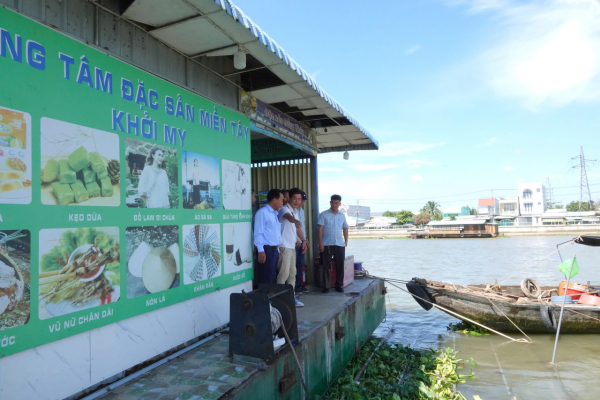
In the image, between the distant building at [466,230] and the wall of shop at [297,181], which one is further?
the distant building at [466,230]

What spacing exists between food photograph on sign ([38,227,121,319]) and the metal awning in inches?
66.8

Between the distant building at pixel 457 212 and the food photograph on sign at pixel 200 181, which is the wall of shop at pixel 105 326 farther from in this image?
the distant building at pixel 457 212

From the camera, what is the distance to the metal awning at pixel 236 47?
303cm

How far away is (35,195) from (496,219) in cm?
6554

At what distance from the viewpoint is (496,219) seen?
59938mm

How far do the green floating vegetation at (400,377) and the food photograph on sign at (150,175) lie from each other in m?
2.62

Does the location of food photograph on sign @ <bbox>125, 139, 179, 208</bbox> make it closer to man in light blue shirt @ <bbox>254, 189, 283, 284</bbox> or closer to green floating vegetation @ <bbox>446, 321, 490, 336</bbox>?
man in light blue shirt @ <bbox>254, 189, 283, 284</bbox>

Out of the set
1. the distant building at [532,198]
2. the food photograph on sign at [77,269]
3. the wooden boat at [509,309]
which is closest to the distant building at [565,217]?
the distant building at [532,198]

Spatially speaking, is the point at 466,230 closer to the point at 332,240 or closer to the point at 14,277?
the point at 332,240

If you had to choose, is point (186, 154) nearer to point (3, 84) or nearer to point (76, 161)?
point (76, 161)

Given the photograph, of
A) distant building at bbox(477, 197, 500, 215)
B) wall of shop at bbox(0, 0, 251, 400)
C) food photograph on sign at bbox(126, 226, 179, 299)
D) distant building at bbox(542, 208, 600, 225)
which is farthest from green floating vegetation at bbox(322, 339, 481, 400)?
distant building at bbox(477, 197, 500, 215)

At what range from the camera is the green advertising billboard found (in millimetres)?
2246

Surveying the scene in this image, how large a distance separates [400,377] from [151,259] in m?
3.54

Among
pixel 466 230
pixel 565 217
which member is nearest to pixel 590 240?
pixel 466 230
